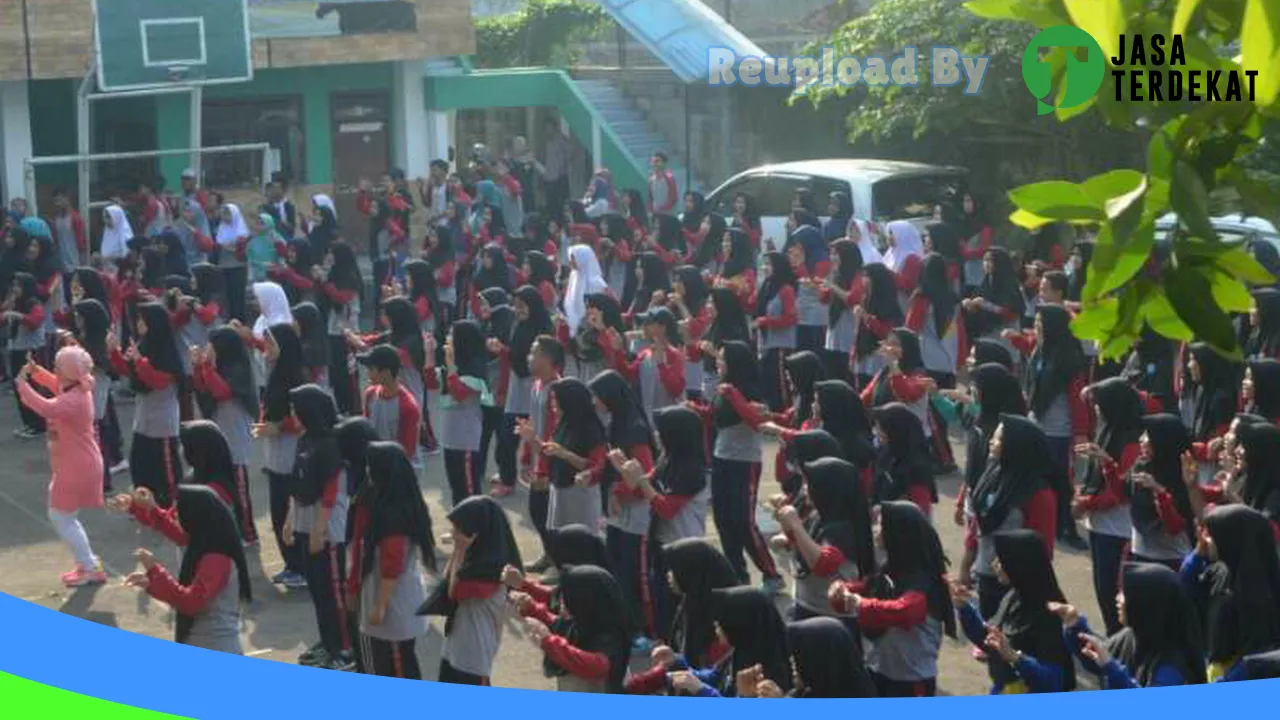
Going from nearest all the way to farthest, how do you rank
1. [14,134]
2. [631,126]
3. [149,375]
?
[149,375] → [14,134] → [631,126]

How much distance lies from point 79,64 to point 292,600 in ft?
37.9

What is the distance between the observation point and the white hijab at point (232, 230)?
16844 millimetres

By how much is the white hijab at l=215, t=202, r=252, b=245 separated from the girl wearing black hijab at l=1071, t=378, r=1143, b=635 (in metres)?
9.82

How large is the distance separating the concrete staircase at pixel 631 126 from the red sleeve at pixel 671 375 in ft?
40.3

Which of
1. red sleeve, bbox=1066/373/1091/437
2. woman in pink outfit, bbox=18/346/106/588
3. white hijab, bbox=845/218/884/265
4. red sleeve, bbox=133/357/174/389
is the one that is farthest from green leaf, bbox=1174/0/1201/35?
white hijab, bbox=845/218/884/265

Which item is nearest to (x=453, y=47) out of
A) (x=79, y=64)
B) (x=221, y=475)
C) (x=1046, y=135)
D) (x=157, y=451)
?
(x=79, y=64)

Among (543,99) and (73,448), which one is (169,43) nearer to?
(543,99)

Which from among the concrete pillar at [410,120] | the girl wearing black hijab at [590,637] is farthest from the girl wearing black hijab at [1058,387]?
the concrete pillar at [410,120]

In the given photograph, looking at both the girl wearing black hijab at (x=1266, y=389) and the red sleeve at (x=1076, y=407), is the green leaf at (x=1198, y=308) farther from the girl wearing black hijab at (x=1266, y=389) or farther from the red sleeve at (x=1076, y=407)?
the red sleeve at (x=1076, y=407)

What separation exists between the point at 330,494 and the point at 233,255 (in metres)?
8.64

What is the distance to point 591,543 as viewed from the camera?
291 inches

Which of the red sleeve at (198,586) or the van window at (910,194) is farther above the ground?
the van window at (910,194)

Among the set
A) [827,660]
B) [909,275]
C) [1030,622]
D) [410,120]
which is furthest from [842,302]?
[410,120]

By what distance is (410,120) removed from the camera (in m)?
22.8
